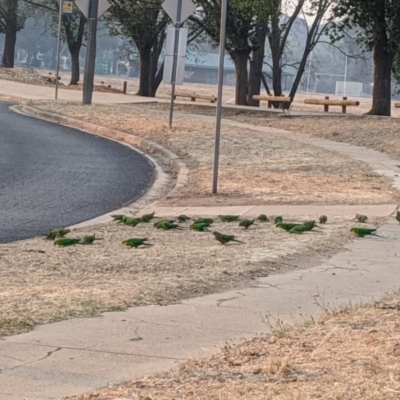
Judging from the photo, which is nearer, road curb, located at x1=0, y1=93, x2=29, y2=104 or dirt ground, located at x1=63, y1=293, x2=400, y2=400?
dirt ground, located at x1=63, y1=293, x2=400, y2=400

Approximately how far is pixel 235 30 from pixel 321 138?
618 inches

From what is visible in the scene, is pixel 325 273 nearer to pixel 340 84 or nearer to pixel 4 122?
pixel 4 122

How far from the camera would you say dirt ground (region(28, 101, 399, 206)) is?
47.0ft

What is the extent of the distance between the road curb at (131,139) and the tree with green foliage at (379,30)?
921 cm

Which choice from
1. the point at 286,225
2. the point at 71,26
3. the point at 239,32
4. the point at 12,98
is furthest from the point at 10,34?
the point at 286,225

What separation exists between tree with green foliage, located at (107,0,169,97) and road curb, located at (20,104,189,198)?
48.6 feet

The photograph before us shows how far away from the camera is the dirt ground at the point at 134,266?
719 centimetres

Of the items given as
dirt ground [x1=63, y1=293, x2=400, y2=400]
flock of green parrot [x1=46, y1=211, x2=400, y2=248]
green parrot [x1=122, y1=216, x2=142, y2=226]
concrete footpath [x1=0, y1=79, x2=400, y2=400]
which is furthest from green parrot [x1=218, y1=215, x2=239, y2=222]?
dirt ground [x1=63, y1=293, x2=400, y2=400]

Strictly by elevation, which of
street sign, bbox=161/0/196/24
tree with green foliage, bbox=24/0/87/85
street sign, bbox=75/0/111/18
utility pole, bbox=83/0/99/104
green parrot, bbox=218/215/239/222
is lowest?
green parrot, bbox=218/215/239/222

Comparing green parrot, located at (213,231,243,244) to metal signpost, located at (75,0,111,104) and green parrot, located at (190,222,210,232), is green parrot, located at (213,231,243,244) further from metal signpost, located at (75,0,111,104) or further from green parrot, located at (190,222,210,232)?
metal signpost, located at (75,0,111,104)

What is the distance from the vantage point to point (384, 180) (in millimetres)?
16141

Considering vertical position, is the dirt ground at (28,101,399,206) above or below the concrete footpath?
above

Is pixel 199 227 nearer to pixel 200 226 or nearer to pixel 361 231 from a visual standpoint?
pixel 200 226

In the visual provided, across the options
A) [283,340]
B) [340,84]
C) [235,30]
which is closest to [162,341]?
[283,340]
